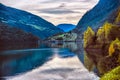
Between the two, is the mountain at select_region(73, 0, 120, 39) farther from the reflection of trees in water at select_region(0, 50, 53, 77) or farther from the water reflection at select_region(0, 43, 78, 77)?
the reflection of trees in water at select_region(0, 50, 53, 77)

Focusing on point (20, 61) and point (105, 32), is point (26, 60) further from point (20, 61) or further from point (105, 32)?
point (105, 32)

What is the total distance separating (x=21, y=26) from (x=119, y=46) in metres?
152

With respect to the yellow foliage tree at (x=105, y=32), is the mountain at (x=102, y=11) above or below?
above

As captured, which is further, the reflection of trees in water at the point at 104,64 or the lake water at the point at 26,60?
the lake water at the point at 26,60

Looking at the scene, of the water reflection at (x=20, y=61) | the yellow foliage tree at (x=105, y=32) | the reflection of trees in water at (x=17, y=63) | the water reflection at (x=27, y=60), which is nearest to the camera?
the reflection of trees in water at (x=17, y=63)

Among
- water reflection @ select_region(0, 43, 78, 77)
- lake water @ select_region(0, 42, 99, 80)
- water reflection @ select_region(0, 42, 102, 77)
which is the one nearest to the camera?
lake water @ select_region(0, 42, 99, 80)

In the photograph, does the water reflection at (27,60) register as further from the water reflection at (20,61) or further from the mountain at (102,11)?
the mountain at (102,11)

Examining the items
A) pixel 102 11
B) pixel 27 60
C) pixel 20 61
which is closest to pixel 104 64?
pixel 20 61

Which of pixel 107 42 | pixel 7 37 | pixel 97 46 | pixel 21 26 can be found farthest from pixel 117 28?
pixel 21 26

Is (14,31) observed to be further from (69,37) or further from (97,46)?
(97,46)

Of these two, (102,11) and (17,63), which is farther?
(102,11)

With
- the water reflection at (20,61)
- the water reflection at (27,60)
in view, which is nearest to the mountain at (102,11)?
the water reflection at (27,60)

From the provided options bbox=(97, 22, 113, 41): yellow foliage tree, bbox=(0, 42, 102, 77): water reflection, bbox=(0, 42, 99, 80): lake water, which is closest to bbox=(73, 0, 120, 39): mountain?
bbox=(0, 42, 99, 80): lake water

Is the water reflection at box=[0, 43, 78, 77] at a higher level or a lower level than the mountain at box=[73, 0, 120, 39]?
lower
